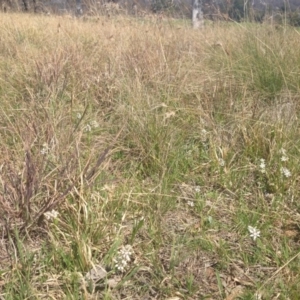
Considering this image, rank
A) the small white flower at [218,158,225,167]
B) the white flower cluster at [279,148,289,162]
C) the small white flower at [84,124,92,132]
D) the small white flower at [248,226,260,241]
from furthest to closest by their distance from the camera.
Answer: the small white flower at [84,124,92,132] → the small white flower at [218,158,225,167] → the white flower cluster at [279,148,289,162] → the small white flower at [248,226,260,241]

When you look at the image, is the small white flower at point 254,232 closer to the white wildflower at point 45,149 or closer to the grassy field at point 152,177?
the grassy field at point 152,177

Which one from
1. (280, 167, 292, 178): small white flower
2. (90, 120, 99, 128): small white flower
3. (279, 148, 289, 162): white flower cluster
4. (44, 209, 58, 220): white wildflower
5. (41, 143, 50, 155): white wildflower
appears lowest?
(280, 167, 292, 178): small white flower

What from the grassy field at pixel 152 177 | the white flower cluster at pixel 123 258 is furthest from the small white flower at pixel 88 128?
the white flower cluster at pixel 123 258

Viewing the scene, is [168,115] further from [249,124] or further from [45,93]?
[45,93]

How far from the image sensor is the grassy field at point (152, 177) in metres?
1.10

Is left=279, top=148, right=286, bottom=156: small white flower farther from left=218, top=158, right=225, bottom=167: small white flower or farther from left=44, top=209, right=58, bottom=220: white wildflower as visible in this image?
left=44, top=209, right=58, bottom=220: white wildflower

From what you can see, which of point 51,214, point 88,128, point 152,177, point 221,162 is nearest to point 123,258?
point 51,214

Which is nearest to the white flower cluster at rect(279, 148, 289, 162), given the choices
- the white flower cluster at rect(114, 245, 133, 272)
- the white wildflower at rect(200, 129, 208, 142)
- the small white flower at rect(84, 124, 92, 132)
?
the white wildflower at rect(200, 129, 208, 142)

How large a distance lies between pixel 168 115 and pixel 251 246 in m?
0.80

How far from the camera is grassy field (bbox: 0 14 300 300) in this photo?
1099 millimetres

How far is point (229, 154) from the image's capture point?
1731 mm

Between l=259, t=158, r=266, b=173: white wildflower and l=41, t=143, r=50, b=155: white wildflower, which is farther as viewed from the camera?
l=259, t=158, r=266, b=173: white wildflower

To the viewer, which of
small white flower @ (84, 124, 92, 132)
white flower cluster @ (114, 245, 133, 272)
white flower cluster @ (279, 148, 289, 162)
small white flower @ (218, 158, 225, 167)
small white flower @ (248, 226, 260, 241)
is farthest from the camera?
small white flower @ (84, 124, 92, 132)

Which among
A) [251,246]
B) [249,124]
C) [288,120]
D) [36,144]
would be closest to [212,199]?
[251,246]
